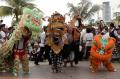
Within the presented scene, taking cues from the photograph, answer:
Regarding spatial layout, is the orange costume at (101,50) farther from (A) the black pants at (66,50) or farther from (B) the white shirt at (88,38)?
(B) the white shirt at (88,38)

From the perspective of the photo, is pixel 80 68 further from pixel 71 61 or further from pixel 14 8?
pixel 14 8

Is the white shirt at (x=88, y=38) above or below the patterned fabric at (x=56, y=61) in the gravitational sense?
above

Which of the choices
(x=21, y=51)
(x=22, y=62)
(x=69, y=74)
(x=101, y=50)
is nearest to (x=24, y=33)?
(x=21, y=51)

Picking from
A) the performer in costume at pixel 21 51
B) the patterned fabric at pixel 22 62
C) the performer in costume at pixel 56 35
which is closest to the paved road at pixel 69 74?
the patterned fabric at pixel 22 62

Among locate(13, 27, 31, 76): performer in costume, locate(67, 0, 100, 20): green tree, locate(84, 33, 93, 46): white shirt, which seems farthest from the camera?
locate(67, 0, 100, 20): green tree

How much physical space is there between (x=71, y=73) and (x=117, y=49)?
16.5 ft

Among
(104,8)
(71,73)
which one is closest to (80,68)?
(71,73)

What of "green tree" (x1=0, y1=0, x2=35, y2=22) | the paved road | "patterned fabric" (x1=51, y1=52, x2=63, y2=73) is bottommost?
the paved road

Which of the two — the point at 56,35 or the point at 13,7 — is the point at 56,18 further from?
the point at 13,7

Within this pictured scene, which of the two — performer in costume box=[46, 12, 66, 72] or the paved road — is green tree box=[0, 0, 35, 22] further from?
performer in costume box=[46, 12, 66, 72]

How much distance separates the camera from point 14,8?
36.9 meters

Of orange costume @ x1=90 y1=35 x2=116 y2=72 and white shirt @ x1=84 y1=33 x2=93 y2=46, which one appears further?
white shirt @ x1=84 y1=33 x2=93 y2=46

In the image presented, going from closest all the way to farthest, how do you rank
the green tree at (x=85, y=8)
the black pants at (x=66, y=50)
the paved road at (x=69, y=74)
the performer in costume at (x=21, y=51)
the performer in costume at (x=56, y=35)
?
1. the paved road at (x=69, y=74)
2. the performer in costume at (x=21, y=51)
3. the performer in costume at (x=56, y=35)
4. the black pants at (x=66, y=50)
5. the green tree at (x=85, y=8)

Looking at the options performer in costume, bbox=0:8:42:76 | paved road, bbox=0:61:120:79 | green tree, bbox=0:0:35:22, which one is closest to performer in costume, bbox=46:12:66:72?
paved road, bbox=0:61:120:79
